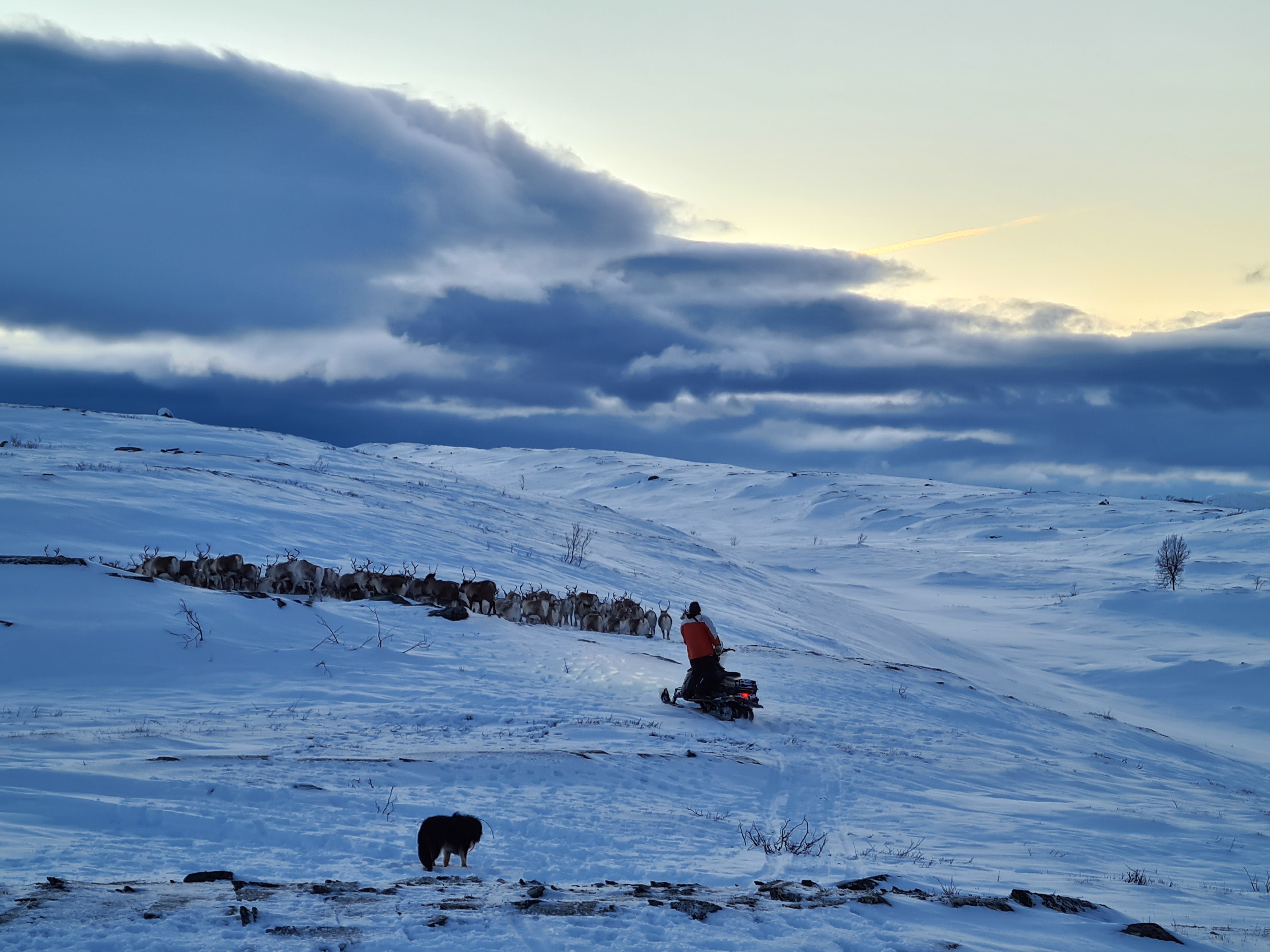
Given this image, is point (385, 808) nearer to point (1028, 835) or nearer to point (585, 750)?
point (585, 750)

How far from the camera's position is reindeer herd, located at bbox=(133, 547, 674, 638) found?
12.2 metres

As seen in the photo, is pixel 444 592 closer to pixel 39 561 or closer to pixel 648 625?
pixel 648 625

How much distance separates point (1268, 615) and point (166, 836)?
32.3m

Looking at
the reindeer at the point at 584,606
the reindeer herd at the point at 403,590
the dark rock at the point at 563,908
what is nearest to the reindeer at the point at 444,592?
the reindeer herd at the point at 403,590

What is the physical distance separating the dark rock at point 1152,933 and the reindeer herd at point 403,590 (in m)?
9.85

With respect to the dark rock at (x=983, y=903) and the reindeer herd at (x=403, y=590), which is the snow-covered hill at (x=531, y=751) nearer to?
the dark rock at (x=983, y=903)

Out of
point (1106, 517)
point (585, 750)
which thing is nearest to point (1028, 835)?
point (585, 750)

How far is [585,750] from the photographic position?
7.90 meters

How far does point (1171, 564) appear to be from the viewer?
106ft

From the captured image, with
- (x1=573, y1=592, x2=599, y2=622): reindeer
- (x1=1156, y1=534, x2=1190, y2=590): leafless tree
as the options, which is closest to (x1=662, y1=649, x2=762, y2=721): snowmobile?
(x1=573, y1=592, x2=599, y2=622): reindeer

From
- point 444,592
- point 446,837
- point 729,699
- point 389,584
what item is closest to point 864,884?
point 446,837

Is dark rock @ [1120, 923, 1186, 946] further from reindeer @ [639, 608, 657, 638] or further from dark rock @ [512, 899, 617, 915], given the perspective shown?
reindeer @ [639, 608, 657, 638]

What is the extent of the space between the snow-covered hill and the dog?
0.62 feet

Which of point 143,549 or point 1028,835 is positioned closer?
point 1028,835
